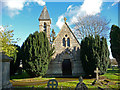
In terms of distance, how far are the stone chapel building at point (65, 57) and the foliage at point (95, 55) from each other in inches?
93.7

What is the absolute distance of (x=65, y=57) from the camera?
16.3m

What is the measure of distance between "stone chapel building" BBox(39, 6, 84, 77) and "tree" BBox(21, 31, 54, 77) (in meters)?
2.99

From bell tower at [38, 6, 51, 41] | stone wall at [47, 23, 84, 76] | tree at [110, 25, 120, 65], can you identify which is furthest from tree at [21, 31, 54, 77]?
tree at [110, 25, 120, 65]

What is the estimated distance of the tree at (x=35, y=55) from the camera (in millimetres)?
12407

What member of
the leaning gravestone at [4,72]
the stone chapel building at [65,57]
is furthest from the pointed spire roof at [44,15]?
the leaning gravestone at [4,72]

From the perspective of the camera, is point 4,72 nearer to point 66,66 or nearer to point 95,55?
point 95,55

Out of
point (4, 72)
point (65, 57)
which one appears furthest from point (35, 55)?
point (4, 72)

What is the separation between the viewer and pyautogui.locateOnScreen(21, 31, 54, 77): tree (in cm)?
1241

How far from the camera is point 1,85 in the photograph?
18.5 ft

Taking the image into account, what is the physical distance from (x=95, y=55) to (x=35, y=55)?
7.94m

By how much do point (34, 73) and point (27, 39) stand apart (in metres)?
4.89

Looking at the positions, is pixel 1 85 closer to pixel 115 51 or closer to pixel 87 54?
pixel 87 54

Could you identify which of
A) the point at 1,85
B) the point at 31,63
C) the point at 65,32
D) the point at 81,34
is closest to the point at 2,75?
the point at 1,85

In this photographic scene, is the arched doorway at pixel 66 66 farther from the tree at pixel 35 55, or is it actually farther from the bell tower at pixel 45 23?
the bell tower at pixel 45 23
